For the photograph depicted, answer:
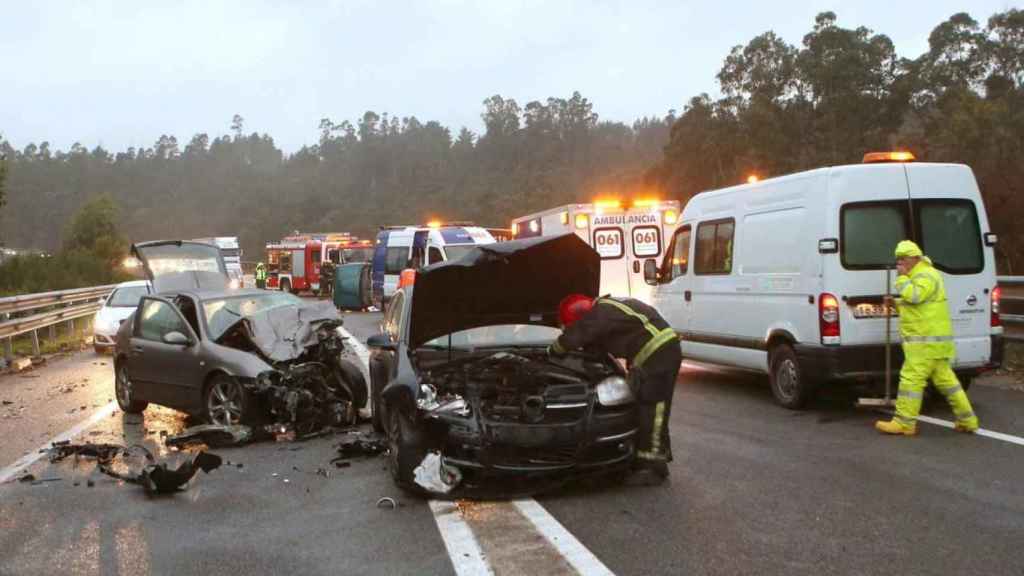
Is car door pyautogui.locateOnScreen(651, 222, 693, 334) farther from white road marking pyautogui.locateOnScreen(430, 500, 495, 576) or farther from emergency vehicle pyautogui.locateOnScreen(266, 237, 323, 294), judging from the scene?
emergency vehicle pyautogui.locateOnScreen(266, 237, 323, 294)

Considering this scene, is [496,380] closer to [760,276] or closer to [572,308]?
[572,308]

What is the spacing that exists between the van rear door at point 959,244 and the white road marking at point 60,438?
8233mm

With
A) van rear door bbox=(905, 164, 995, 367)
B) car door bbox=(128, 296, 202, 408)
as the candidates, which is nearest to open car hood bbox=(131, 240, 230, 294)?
car door bbox=(128, 296, 202, 408)

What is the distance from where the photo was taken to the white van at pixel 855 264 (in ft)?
27.5

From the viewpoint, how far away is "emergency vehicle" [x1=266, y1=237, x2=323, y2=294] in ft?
130

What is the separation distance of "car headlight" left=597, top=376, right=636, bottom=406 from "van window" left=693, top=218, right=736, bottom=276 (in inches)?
173

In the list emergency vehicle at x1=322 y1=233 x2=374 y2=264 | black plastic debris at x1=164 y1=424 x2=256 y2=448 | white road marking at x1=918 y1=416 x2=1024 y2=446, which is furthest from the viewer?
emergency vehicle at x1=322 y1=233 x2=374 y2=264

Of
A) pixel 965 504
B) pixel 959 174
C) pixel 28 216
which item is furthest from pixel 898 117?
pixel 28 216

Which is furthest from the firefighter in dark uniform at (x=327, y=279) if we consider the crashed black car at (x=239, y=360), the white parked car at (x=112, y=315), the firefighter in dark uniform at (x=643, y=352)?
the firefighter in dark uniform at (x=643, y=352)

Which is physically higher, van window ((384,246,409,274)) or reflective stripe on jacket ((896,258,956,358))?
van window ((384,246,409,274))

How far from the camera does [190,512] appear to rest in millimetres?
5723

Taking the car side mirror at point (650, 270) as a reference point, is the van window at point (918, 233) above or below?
above

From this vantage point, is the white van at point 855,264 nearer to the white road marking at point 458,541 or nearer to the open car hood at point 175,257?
the white road marking at point 458,541

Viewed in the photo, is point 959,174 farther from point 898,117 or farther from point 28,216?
point 28,216
